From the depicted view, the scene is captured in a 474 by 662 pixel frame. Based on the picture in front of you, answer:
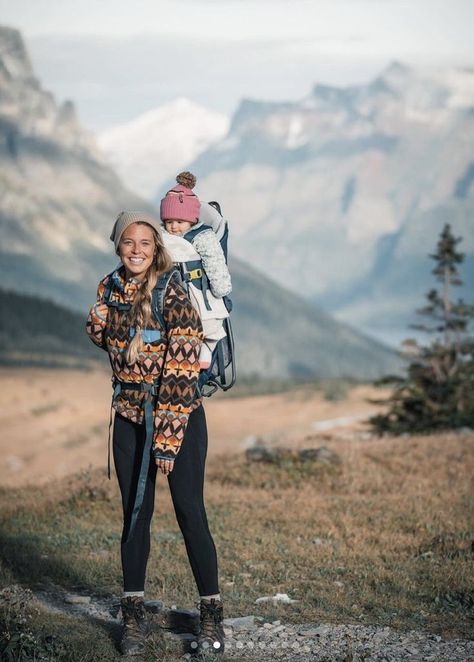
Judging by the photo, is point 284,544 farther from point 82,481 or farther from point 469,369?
point 469,369

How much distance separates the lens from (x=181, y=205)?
6.11m

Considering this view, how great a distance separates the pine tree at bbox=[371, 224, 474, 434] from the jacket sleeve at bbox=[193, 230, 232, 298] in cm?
1334

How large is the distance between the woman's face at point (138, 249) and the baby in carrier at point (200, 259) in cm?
14

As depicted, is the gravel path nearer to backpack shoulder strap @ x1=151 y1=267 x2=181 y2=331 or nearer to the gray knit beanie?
backpack shoulder strap @ x1=151 y1=267 x2=181 y2=331

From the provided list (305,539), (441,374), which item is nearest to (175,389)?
(305,539)

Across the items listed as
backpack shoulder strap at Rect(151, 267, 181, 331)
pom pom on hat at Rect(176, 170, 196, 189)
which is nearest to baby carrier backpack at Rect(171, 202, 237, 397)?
backpack shoulder strap at Rect(151, 267, 181, 331)

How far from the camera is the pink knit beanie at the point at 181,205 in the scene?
610 centimetres

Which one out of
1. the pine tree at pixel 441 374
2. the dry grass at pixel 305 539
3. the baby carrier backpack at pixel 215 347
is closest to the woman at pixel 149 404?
the baby carrier backpack at pixel 215 347

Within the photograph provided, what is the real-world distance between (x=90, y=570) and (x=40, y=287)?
6822 inches

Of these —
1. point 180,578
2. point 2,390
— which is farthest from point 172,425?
point 2,390

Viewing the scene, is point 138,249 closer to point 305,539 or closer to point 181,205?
point 181,205

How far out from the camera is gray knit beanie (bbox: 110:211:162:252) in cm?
593

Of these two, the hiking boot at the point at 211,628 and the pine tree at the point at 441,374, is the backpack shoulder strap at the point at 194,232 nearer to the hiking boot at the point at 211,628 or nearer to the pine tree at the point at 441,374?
the hiking boot at the point at 211,628

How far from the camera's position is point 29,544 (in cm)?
912
